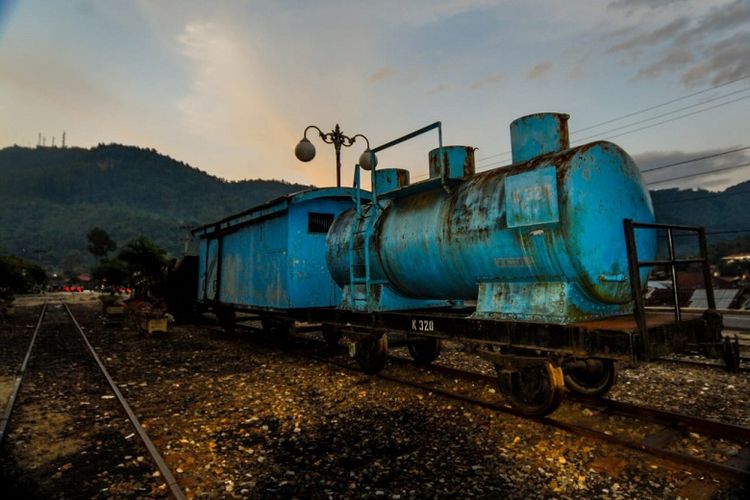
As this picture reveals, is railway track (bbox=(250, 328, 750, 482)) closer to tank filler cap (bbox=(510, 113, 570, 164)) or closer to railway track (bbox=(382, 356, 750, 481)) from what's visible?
railway track (bbox=(382, 356, 750, 481))

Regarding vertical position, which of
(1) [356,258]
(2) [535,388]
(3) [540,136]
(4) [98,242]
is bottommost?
(2) [535,388]

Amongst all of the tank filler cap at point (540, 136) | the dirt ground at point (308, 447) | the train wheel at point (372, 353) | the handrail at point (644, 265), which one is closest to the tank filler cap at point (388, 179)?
the tank filler cap at point (540, 136)

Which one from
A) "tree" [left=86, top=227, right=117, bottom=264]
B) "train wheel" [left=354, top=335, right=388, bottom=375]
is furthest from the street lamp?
"tree" [left=86, top=227, right=117, bottom=264]

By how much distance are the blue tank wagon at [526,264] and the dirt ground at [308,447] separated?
2.60 feet

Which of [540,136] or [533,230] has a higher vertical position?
[540,136]

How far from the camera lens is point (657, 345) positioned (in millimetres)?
4457

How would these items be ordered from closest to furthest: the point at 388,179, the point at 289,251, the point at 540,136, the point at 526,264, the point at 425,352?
the point at 526,264, the point at 540,136, the point at 388,179, the point at 425,352, the point at 289,251

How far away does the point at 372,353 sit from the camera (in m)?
7.75

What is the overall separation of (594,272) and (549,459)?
2.17 m

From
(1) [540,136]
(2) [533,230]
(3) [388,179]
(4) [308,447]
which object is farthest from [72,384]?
(1) [540,136]

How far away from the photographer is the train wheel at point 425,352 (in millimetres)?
8586

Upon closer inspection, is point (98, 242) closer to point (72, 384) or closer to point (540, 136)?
point (72, 384)

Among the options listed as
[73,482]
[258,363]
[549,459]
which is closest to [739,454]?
[549,459]

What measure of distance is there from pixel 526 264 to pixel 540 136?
6.15 feet
